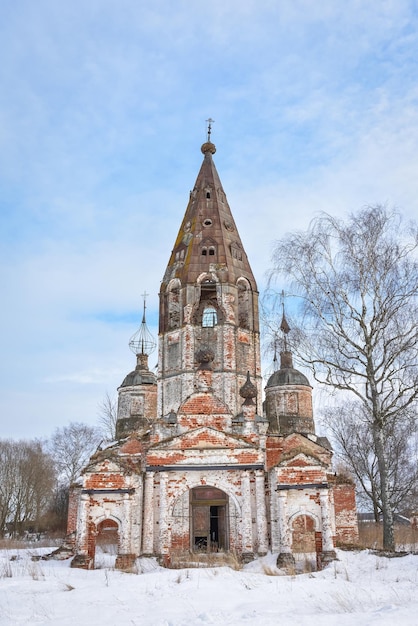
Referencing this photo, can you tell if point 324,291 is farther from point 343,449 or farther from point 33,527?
point 33,527

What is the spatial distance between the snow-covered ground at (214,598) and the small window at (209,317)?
Answer: 13169 mm

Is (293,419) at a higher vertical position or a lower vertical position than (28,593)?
higher

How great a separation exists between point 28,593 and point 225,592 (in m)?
3.19

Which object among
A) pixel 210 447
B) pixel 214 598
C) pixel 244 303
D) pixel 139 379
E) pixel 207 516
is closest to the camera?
pixel 214 598

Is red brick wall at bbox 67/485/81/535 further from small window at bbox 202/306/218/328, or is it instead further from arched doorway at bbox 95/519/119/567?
small window at bbox 202/306/218/328

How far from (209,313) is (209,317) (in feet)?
0.77

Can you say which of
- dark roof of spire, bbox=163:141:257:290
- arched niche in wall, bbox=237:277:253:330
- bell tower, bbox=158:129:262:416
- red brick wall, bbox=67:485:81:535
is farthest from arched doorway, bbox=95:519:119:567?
dark roof of spire, bbox=163:141:257:290

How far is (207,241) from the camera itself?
→ 1037 inches

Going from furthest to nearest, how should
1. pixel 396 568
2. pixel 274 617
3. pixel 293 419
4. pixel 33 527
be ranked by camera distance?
1. pixel 33 527
2. pixel 293 419
3. pixel 396 568
4. pixel 274 617

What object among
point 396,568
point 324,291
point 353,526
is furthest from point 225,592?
point 353,526

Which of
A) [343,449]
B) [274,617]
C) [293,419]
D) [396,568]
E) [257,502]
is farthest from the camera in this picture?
[343,449]

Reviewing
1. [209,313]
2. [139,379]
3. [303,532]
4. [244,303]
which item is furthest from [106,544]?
[244,303]

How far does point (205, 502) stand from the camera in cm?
2098

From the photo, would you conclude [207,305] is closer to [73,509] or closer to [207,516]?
[207,516]
